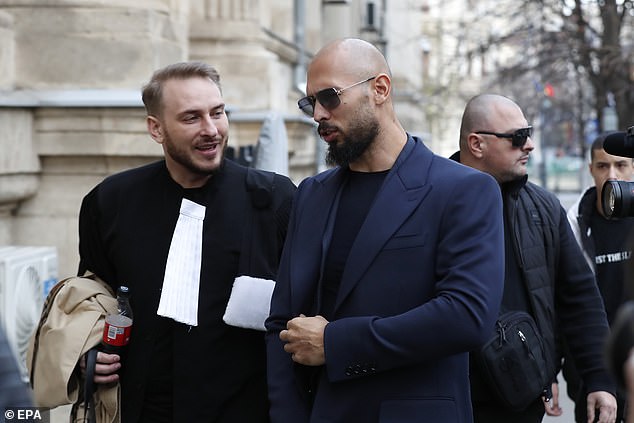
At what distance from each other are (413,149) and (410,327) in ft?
1.91

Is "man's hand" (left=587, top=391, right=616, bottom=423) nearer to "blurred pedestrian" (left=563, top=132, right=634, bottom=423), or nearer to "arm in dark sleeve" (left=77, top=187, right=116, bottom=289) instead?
"blurred pedestrian" (left=563, top=132, right=634, bottom=423)

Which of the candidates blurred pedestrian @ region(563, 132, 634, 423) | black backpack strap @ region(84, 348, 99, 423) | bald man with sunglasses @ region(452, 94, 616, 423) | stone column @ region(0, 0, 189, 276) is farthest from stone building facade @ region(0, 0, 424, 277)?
black backpack strap @ region(84, 348, 99, 423)

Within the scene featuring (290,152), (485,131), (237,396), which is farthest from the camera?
(290,152)

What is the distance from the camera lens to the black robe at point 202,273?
350 centimetres

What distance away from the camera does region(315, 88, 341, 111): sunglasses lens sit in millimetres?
3090

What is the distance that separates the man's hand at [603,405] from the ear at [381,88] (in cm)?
155

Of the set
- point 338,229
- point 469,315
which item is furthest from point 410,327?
point 338,229

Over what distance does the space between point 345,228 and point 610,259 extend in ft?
8.12

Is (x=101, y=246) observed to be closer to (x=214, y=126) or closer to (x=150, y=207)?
(x=150, y=207)

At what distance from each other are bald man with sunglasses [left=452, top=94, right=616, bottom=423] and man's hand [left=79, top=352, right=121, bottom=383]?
1220 millimetres

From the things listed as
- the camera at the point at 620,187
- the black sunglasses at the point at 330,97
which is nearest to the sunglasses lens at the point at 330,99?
the black sunglasses at the point at 330,97

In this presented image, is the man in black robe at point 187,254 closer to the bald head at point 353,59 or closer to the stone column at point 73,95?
the bald head at point 353,59

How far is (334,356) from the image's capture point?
292 cm

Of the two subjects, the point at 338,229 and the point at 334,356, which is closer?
the point at 334,356
